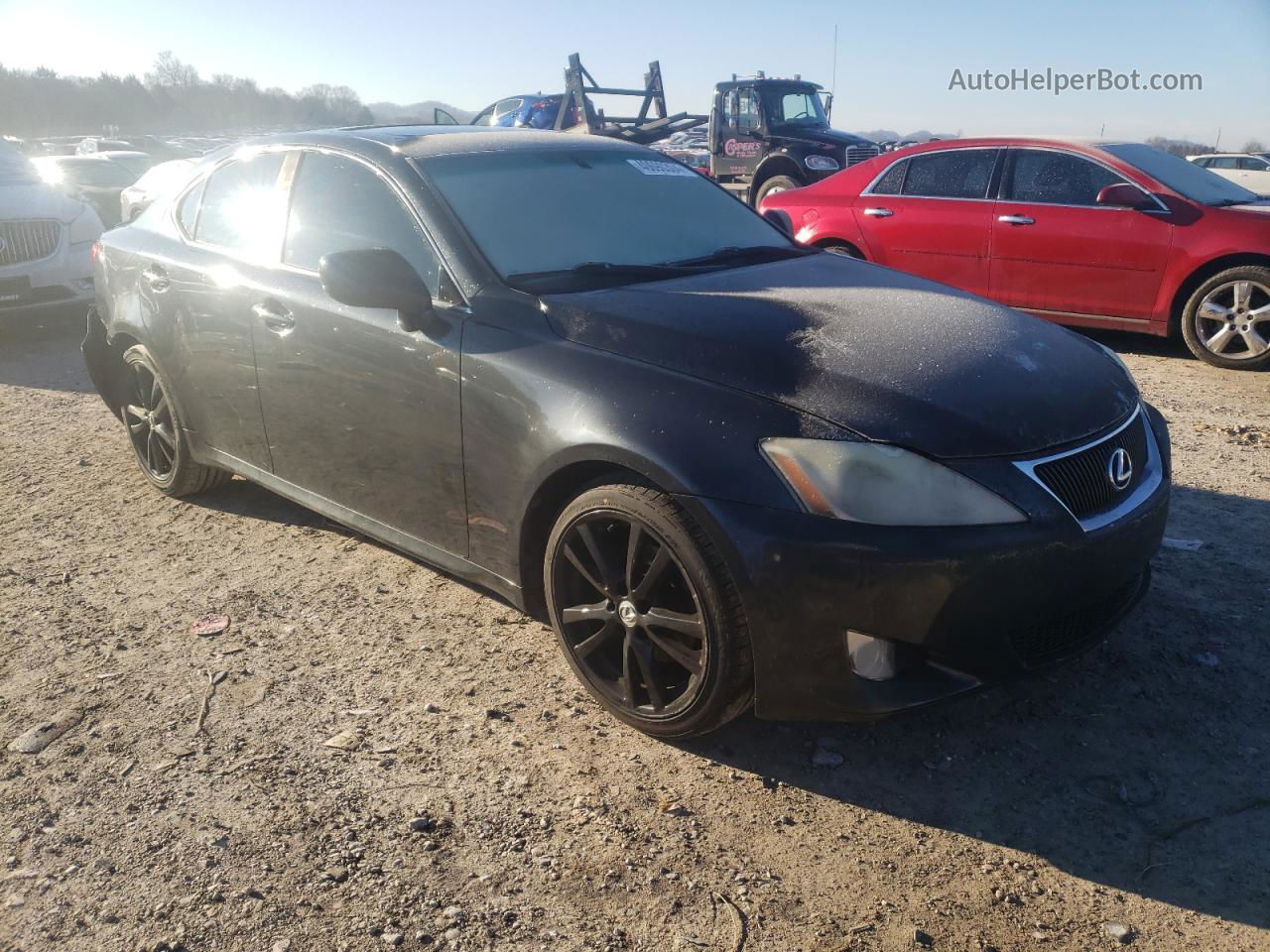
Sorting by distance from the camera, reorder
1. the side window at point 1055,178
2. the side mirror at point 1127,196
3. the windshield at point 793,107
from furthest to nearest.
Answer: the windshield at point 793,107
the side window at point 1055,178
the side mirror at point 1127,196

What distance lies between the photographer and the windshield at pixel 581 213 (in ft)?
11.0

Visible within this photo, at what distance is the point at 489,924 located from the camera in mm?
2240

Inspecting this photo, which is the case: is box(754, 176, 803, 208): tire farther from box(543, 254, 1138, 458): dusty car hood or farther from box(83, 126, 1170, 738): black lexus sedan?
box(543, 254, 1138, 458): dusty car hood

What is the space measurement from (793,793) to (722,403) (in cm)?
105

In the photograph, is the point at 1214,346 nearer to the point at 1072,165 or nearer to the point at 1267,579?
the point at 1072,165

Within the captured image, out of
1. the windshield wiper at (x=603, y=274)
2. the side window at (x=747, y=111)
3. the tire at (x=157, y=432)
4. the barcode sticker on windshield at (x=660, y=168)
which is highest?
the side window at (x=747, y=111)

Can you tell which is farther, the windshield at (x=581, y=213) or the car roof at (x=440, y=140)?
the car roof at (x=440, y=140)

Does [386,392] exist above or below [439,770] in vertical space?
above

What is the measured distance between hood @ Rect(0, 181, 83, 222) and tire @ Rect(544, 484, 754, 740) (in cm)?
807

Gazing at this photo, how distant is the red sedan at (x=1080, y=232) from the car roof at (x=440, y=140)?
4.36m

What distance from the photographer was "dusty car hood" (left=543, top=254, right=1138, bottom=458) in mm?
2562

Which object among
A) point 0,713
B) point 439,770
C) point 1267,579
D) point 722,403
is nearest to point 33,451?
point 0,713

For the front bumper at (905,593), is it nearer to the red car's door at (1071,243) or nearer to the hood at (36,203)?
the red car's door at (1071,243)

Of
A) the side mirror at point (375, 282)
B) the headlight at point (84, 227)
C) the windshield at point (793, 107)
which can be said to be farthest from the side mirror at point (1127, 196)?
the windshield at point (793, 107)
